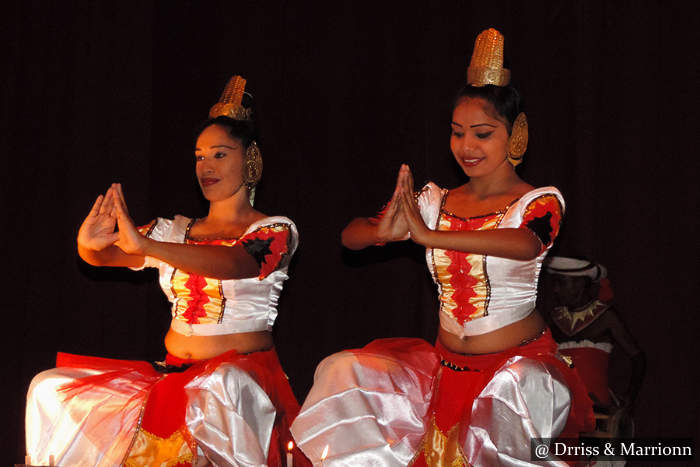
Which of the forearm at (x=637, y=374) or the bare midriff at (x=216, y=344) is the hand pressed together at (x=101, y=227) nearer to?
the bare midriff at (x=216, y=344)

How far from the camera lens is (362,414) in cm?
279

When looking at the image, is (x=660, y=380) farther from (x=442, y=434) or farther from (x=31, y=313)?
(x=31, y=313)

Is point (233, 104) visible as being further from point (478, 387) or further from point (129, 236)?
point (478, 387)

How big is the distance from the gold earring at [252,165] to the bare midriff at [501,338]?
103cm

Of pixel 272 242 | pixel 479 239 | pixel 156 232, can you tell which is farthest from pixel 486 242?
pixel 156 232

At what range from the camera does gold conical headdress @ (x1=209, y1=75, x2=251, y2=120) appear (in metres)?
3.59

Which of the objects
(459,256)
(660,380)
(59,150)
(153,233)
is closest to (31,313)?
(59,150)

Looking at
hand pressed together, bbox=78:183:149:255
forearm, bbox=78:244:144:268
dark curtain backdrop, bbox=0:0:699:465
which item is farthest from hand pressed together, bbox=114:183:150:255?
dark curtain backdrop, bbox=0:0:699:465

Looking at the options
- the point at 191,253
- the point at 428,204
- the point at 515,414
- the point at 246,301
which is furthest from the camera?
the point at 246,301

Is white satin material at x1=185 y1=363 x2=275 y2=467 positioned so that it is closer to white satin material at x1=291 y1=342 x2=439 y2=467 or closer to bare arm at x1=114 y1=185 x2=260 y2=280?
white satin material at x1=291 y1=342 x2=439 y2=467

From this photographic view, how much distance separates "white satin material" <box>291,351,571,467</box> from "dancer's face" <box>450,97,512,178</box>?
711 millimetres

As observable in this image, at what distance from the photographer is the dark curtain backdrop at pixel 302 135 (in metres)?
3.90

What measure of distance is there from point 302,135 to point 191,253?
4.58 ft

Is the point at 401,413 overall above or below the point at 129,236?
below
